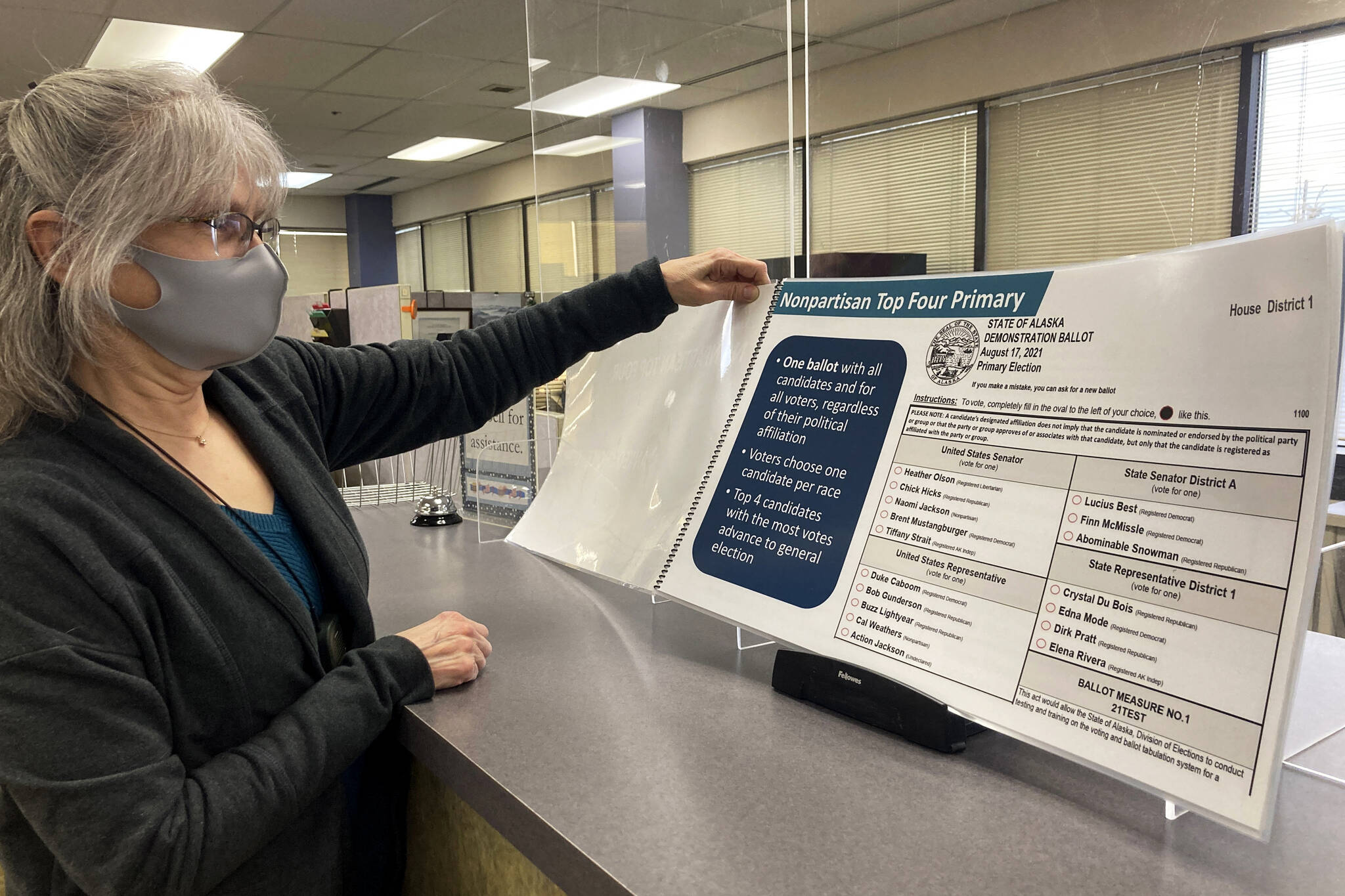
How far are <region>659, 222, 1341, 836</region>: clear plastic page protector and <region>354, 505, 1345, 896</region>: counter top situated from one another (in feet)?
0.16

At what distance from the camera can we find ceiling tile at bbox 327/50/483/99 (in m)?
5.64

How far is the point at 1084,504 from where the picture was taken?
0.61 m

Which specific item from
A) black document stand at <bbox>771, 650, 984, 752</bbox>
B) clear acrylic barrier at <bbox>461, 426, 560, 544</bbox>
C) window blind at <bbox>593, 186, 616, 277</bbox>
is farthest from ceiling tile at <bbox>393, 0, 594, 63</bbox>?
black document stand at <bbox>771, 650, 984, 752</bbox>

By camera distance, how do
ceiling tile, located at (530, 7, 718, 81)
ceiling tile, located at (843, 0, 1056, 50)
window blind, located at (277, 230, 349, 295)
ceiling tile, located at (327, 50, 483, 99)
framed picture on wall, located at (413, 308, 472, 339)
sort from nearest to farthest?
ceiling tile, located at (843, 0, 1056, 50), ceiling tile, located at (530, 7, 718, 81), framed picture on wall, located at (413, 308, 472, 339), ceiling tile, located at (327, 50, 483, 99), window blind, located at (277, 230, 349, 295)

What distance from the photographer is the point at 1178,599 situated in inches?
21.8

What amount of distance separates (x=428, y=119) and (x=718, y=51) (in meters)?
6.48

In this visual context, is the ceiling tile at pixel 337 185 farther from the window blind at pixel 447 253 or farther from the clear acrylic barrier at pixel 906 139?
the clear acrylic barrier at pixel 906 139

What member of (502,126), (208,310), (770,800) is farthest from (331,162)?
(770,800)

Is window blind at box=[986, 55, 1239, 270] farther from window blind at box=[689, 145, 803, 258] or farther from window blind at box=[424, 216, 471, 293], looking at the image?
window blind at box=[424, 216, 471, 293]

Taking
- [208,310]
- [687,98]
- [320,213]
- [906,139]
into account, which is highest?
[320,213]

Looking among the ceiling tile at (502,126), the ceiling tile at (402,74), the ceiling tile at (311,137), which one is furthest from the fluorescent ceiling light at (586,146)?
the ceiling tile at (311,137)

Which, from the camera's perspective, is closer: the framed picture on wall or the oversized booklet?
the oversized booklet

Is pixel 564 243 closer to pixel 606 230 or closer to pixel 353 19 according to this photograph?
pixel 606 230

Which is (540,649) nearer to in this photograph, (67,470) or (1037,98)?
(67,470)
